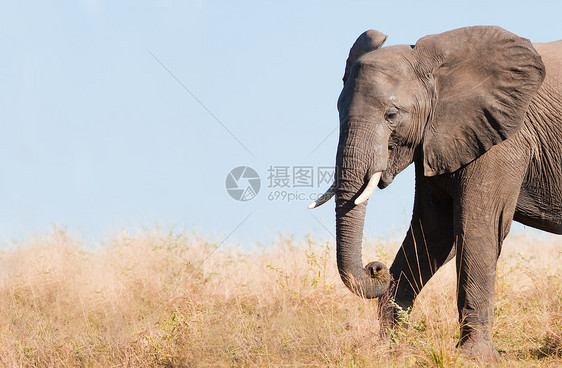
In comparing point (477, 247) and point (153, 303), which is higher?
point (477, 247)

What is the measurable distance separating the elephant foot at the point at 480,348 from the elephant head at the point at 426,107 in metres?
1.03

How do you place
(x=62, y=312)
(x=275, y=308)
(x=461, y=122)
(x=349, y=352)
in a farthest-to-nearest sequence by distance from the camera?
(x=62, y=312)
(x=275, y=308)
(x=461, y=122)
(x=349, y=352)

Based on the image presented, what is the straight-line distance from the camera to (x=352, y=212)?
22.5ft

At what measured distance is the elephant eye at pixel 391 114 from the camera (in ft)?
22.4

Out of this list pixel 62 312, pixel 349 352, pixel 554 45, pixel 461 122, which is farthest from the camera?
pixel 62 312

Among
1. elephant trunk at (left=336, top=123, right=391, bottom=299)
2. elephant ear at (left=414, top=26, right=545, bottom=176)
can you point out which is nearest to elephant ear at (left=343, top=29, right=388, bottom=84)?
elephant ear at (left=414, top=26, right=545, bottom=176)

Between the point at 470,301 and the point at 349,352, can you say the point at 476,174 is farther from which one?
the point at 349,352

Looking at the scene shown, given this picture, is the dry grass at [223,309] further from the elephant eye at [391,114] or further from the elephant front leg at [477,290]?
the elephant eye at [391,114]

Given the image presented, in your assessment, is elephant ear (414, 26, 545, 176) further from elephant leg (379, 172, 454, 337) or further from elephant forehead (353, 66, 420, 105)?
elephant leg (379, 172, 454, 337)

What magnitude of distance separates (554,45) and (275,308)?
4790 mm

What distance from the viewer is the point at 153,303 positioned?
10.1 meters

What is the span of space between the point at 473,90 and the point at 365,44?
1336 mm

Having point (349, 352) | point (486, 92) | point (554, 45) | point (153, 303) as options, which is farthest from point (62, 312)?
point (554, 45)

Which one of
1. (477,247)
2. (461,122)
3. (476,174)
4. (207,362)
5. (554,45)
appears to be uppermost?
(554,45)
